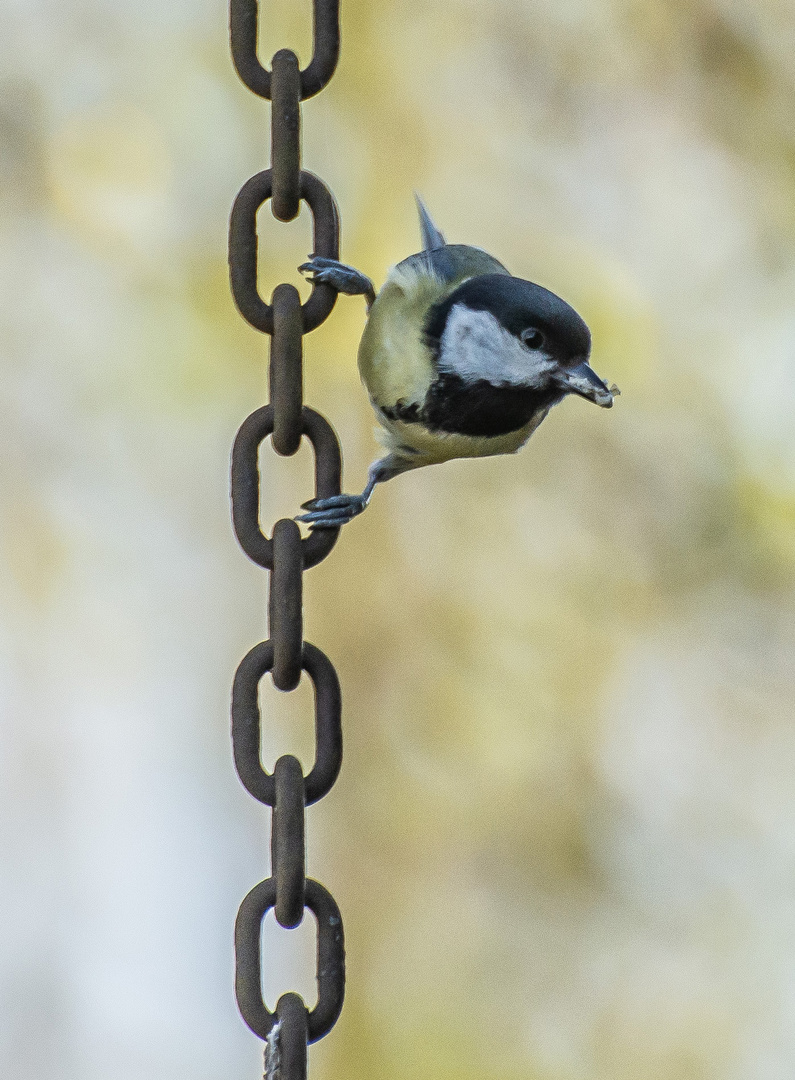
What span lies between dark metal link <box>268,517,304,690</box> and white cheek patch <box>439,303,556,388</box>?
441 millimetres

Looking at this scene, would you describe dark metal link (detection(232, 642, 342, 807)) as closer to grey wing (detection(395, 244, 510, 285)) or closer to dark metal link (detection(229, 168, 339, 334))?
dark metal link (detection(229, 168, 339, 334))

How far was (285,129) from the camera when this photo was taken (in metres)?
0.70

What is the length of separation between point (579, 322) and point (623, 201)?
79 cm

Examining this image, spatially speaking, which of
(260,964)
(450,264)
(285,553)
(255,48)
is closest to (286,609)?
(285,553)

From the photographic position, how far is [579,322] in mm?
1014

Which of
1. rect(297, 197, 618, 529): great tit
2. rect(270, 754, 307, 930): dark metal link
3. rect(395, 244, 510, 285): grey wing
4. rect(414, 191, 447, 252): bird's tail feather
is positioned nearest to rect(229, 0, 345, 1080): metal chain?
rect(270, 754, 307, 930): dark metal link

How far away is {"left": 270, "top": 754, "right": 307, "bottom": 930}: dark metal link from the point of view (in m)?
0.62

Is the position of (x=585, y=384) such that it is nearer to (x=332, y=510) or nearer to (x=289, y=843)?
(x=332, y=510)

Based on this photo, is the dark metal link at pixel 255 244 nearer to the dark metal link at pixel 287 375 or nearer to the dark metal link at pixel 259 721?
the dark metal link at pixel 287 375

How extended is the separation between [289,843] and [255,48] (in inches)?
17.4

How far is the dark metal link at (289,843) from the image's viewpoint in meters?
0.62

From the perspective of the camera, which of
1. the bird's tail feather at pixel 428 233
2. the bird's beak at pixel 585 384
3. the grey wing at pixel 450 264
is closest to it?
the bird's beak at pixel 585 384

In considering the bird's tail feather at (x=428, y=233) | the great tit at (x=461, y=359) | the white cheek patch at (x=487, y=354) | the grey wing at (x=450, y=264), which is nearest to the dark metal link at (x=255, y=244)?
the great tit at (x=461, y=359)

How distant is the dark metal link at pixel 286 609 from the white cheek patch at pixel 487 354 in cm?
44
